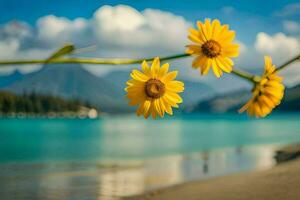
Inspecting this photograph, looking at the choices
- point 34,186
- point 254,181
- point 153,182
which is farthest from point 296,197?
point 34,186

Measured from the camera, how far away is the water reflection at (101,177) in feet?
42.0

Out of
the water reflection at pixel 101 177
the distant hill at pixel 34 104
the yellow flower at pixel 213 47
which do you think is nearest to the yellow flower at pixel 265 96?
the yellow flower at pixel 213 47

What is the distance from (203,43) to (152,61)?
53mm

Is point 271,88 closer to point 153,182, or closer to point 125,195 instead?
point 125,195

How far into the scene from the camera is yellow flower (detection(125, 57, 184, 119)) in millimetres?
447

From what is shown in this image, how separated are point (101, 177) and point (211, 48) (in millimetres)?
15751

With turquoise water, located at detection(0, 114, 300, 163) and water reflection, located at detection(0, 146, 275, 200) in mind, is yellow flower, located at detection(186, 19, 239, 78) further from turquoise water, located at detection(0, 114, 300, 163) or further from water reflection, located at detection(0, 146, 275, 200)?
turquoise water, located at detection(0, 114, 300, 163)

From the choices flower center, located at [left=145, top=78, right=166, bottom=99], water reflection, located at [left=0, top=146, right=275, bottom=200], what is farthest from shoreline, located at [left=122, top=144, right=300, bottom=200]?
flower center, located at [left=145, top=78, right=166, bottom=99]

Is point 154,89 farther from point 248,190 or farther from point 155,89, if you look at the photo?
point 248,190

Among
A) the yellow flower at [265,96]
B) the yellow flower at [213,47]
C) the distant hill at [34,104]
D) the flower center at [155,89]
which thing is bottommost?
the yellow flower at [265,96]

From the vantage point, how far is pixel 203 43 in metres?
0.44

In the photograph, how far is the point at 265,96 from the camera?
1.37ft

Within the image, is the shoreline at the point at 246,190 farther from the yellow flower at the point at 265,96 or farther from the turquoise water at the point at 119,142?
the turquoise water at the point at 119,142

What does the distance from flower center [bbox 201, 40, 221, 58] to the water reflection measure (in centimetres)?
1183
